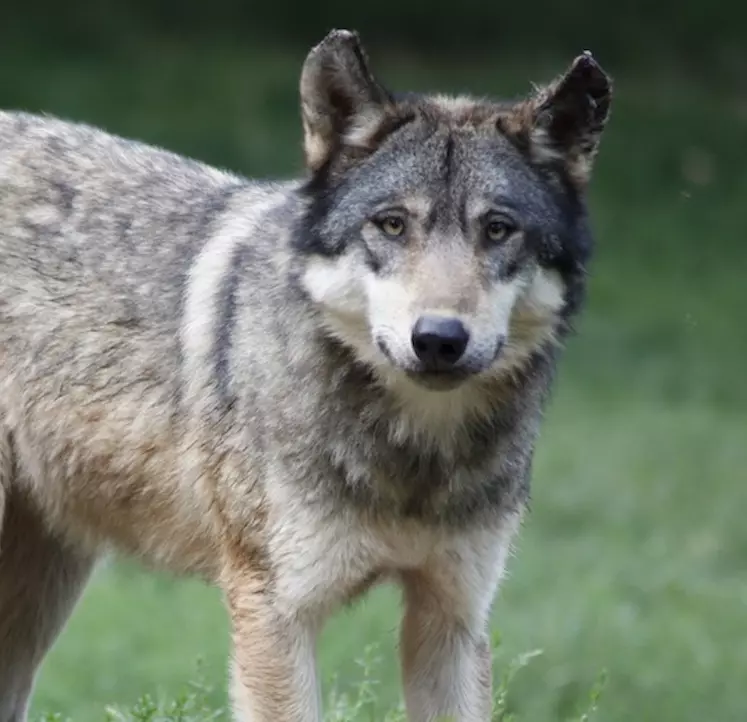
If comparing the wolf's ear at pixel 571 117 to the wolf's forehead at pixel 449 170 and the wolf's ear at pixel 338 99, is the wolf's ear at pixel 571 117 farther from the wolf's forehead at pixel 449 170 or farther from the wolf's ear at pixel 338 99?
the wolf's ear at pixel 338 99

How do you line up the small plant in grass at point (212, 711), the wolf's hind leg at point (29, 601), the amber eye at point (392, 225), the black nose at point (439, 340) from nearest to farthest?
the black nose at point (439, 340), the amber eye at point (392, 225), the small plant in grass at point (212, 711), the wolf's hind leg at point (29, 601)

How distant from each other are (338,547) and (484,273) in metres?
0.89

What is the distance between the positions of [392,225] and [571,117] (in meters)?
0.62

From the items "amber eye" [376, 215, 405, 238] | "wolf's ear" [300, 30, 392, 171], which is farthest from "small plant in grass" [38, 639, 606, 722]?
"wolf's ear" [300, 30, 392, 171]

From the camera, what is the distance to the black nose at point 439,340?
177 inches

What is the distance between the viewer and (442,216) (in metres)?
4.71

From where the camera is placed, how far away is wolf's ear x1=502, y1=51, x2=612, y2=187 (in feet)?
16.0

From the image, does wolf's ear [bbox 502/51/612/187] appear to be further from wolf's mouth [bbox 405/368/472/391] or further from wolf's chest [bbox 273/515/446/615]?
wolf's chest [bbox 273/515/446/615]

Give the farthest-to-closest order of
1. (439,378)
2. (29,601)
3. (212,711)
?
(29,601) < (212,711) < (439,378)

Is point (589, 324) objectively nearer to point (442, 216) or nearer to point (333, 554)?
point (333, 554)

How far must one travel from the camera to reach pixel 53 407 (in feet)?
18.4

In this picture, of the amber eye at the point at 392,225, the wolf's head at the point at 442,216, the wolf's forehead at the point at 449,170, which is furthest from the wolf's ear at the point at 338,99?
the amber eye at the point at 392,225

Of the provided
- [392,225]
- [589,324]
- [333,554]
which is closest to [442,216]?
[392,225]

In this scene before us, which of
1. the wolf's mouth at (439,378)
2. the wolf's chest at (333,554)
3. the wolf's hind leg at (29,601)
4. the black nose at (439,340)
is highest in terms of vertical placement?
the black nose at (439,340)
